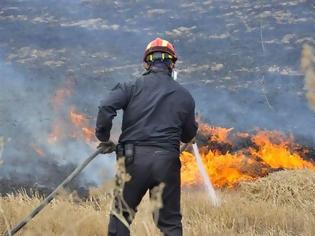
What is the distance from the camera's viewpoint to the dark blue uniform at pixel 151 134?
420 cm

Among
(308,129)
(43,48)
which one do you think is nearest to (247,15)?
(308,129)

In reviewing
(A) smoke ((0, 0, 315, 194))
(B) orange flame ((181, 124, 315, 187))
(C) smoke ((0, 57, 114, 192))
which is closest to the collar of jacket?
Answer: (C) smoke ((0, 57, 114, 192))

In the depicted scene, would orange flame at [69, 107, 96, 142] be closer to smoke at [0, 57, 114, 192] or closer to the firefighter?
smoke at [0, 57, 114, 192]

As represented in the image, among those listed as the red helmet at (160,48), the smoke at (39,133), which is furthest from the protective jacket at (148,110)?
the smoke at (39,133)

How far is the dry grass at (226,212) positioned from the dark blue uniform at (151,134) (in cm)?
A: 20

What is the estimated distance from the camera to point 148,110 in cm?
429

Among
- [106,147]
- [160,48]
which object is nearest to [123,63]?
→ [160,48]

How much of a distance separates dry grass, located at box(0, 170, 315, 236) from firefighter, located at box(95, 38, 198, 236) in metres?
0.19

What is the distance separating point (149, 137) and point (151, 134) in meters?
0.03

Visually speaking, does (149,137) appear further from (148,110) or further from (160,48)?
(160,48)

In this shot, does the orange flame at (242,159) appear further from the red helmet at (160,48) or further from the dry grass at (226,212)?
the red helmet at (160,48)

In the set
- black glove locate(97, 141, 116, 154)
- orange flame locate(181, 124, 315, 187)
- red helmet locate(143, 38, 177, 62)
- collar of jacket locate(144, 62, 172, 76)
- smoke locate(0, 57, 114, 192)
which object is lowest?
orange flame locate(181, 124, 315, 187)

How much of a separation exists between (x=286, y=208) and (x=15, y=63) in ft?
21.1

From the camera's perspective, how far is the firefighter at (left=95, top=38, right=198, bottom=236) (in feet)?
13.8
